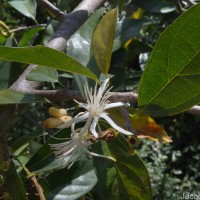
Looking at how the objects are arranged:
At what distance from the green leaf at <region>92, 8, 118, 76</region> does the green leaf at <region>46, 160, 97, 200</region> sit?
16.2 inches

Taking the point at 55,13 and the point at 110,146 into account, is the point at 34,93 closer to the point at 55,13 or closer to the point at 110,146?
the point at 110,146

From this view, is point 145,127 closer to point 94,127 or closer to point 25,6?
point 94,127

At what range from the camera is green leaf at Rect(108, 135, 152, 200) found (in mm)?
677

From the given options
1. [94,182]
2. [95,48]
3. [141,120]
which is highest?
[95,48]

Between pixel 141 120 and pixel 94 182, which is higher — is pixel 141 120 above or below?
above

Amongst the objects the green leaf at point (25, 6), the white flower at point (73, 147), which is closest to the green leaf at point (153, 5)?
the green leaf at point (25, 6)

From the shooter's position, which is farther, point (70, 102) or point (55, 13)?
point (70, 102)

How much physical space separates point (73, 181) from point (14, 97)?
0.41 m

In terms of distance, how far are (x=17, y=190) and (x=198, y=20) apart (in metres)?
0.41

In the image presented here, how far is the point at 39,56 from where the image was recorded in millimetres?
543

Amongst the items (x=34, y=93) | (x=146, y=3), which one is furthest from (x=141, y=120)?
(x=146, y=3)

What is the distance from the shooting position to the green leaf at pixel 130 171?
2.22ft

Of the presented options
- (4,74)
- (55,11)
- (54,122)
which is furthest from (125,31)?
(54,122)

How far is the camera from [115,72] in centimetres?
111
